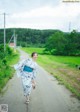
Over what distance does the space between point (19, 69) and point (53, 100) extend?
1.81m

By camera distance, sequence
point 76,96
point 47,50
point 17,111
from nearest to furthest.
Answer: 1. point 17,111
2. point 76,96
3. point 47,50

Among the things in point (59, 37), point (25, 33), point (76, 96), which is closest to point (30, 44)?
point (25, 33)

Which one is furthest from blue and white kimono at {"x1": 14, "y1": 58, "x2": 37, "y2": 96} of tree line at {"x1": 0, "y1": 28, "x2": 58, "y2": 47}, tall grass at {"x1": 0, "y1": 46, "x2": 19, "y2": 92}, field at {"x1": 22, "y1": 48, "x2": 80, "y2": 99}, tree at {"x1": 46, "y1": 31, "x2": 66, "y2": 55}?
tree line at {"x1": 0, "y1": 28, "x2": 58, "y2": 47}

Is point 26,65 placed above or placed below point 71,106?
above

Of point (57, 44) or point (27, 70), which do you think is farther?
point (57, 44)

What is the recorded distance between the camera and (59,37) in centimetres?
10844

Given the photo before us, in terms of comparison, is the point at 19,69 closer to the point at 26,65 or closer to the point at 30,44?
the point at 26,65

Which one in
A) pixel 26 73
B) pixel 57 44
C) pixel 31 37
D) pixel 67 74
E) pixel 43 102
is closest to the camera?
pixel 26 73

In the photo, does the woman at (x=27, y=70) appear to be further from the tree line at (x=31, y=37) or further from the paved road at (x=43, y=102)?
Result: the tree line at (x=31, y=37)

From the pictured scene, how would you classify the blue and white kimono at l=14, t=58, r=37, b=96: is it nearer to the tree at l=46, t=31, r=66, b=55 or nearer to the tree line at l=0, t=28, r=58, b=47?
the tree at l=46, t=31, r=66, b=55

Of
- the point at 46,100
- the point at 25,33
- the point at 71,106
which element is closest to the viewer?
the point at 71,106

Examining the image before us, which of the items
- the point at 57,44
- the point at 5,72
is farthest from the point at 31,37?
the point at 5,72

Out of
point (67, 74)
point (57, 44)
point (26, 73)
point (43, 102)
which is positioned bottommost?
point (57, 44)

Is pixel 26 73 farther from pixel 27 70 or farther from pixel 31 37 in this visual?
pixel 31 37
